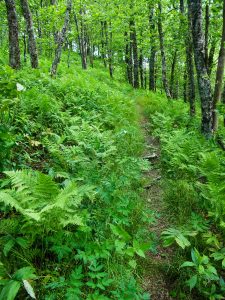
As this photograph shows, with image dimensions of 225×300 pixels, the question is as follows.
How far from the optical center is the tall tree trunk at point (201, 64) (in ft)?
25.0

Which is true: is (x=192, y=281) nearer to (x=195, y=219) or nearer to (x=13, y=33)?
(x=195, y=219)

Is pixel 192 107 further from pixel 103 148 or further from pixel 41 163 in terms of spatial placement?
pixel 41 163

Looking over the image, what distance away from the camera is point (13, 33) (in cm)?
955

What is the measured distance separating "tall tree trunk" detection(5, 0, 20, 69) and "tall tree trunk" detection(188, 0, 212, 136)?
586cm

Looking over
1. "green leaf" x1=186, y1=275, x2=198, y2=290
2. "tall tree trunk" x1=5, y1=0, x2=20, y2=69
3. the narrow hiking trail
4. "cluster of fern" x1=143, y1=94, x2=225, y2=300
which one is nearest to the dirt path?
the narrow hiking trail

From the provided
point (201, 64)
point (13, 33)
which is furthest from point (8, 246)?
point (13, 33)

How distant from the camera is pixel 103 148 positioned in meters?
5.43

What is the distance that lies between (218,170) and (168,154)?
1673 mm

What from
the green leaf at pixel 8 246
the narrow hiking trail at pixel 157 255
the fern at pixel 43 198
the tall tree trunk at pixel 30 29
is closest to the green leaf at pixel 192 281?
the narrow hiking trail at pixel 157 255

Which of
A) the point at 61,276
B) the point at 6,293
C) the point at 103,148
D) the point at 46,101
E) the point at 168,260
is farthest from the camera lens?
the point at 46,101

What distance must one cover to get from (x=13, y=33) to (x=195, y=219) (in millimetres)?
8960

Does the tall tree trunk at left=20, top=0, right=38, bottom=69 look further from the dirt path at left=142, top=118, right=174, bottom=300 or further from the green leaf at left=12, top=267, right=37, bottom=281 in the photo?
the green leaf at left=12, top=267, right=37, bottom=281

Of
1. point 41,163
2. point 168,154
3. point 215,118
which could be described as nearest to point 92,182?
point 41,163

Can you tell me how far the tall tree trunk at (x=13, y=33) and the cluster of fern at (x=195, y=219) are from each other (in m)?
6.73
